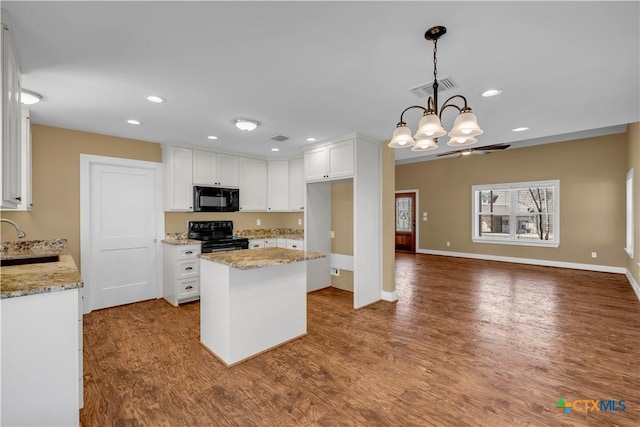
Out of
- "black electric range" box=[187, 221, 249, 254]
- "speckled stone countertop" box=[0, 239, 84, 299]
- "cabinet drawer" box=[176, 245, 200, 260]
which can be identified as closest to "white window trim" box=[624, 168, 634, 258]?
"black electric range" box=[187, 221, 249, 254]

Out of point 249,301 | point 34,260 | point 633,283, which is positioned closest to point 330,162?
point 249,301

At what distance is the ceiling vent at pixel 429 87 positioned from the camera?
8.25 feet

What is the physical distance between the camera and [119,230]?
4.31 meters

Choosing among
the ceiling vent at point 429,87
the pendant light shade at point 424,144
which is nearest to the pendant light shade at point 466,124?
the pendant light shade at point 424,144

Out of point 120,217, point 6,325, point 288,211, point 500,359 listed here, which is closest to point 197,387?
point 6,325

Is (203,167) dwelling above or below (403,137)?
above

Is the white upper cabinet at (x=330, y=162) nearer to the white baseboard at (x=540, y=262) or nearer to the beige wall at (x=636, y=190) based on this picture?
the beige wall at (x=636, y=190)

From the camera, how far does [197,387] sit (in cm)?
234

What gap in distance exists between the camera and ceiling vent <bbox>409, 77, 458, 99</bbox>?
2.51m

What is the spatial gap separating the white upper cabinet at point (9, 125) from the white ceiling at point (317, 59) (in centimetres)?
17

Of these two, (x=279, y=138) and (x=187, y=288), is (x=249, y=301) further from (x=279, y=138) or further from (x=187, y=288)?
(x=279, y=138)

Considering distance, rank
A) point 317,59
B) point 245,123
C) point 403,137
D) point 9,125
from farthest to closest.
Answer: point 245,123 → point 403,137 → point 317,59 → point 9,125

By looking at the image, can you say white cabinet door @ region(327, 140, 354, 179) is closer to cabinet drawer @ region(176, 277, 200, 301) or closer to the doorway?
cabinet drawer @ region(176, 277, 200, 301)

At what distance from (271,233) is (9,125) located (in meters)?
4.51
